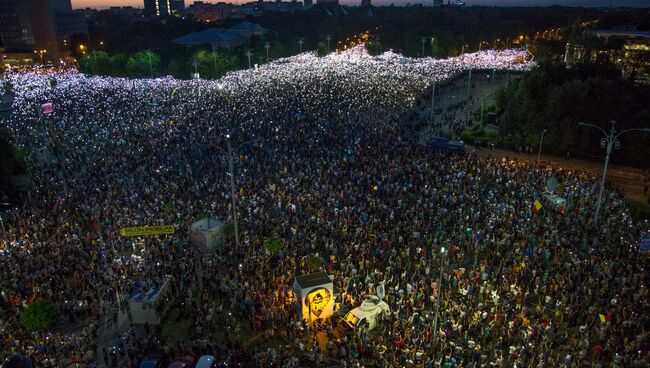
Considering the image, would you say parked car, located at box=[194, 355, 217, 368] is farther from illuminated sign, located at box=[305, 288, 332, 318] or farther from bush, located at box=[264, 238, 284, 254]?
bush, located at box=[264, 238, 284, 254]

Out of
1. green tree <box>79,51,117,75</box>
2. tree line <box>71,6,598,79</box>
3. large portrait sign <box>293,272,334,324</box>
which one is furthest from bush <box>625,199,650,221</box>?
green tree <box>79,51,117,75</box>

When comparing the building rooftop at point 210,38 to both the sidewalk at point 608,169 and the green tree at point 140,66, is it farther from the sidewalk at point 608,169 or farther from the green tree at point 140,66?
the sidewalk at point 608,169

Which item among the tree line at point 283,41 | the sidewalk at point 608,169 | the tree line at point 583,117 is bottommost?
the sidewalk at point 608,169

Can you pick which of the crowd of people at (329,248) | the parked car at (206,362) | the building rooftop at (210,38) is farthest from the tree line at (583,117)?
the building rooftop at (210,38)

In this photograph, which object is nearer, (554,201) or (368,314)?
(368,314)

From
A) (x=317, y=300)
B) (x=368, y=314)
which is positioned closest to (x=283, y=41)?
(x=317, y=300)

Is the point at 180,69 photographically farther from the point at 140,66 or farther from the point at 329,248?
the point at 329,248
